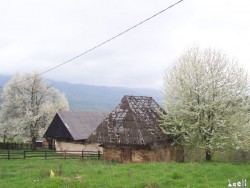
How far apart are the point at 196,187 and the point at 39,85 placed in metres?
43.0

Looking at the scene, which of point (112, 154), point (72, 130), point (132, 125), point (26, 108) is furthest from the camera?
point (26, 108)

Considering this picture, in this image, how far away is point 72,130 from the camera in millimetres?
44969

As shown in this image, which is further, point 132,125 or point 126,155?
point 132,125

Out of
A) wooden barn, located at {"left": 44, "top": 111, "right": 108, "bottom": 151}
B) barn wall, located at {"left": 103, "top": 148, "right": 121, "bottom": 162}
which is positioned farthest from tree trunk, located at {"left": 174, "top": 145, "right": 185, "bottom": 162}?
wooden barn, located at {"left": 44, "top": 111, "right": 108, "bottom": 151}

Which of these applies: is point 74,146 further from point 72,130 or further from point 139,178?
point 139,178

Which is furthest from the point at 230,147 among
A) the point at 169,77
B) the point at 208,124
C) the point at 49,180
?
the point at 49,180

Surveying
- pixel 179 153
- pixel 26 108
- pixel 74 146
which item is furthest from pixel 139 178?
pixel 26 108

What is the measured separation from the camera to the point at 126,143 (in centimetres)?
2902

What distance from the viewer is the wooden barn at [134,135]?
29.0m

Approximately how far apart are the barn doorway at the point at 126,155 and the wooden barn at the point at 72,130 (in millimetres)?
13329

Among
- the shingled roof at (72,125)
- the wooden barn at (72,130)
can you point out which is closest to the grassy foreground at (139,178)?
the wooden barn at (72,130)

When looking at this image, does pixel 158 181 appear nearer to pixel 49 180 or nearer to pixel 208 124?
pixel 49 180

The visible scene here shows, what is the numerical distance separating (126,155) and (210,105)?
7.33m

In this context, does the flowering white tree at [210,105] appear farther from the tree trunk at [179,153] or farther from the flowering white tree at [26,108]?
the flowering white tree at [26,108]
